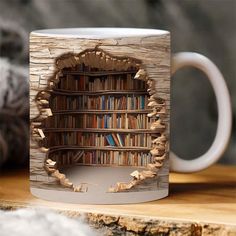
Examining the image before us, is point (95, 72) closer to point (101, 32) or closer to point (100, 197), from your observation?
point (101, 32)

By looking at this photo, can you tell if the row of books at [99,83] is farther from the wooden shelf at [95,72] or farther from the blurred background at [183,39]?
the blurred background at [183,39]

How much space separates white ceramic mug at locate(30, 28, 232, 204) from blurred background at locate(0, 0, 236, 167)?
0.13 meters

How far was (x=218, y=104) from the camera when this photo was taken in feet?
3.16

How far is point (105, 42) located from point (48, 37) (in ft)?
0.21

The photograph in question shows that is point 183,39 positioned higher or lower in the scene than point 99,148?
higher

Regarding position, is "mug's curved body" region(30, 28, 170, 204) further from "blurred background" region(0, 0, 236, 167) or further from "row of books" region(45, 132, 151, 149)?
"blurred background" region(0, 0, 236, 167)

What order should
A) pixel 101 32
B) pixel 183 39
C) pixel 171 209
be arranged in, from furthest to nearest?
pixel 183 39, pixel 101 32, pixel 171 209

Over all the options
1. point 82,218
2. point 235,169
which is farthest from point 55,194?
point 235,169

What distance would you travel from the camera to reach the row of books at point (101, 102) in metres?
0.94

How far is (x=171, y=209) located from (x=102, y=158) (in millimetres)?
139

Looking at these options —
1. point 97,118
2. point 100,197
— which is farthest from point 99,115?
point 100,197

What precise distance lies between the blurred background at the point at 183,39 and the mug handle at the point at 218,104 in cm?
16

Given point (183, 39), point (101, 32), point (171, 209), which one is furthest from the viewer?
point (183, 39)

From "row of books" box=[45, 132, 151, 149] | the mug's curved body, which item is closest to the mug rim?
the mug's curved body
